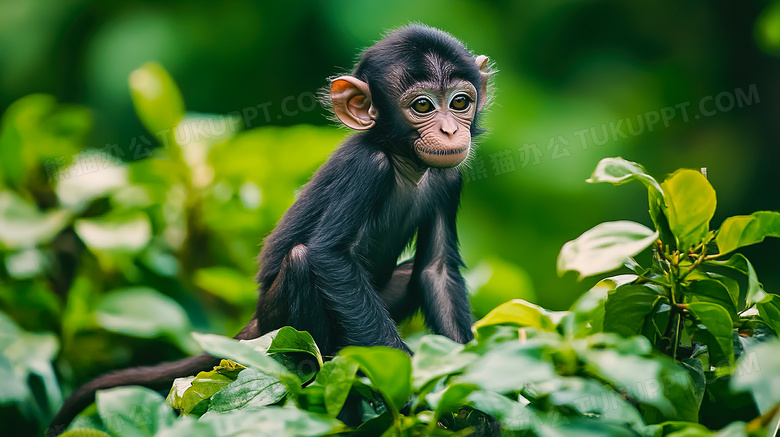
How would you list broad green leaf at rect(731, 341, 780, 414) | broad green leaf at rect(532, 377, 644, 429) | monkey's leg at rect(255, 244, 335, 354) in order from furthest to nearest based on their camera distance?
monkey's leg at rect(255, 244, 335, 354), broad green leaf at rect(532, 377, 644, 429), broad green leaf at rect(731, 341, 780, 414)

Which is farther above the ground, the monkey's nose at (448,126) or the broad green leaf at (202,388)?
the monkey's nose at (448,126)

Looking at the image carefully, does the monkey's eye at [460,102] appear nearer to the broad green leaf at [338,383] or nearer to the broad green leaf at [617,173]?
the broad green leaf at [617,173]

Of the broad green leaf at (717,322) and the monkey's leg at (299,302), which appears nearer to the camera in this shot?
the broad green leaf at (717,322)

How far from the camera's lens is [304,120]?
7777 millimetres

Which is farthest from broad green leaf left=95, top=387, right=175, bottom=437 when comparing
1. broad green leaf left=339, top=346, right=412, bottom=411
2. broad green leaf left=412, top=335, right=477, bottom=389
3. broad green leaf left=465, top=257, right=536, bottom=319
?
broad green leaf left=465, top=257, right=536, bottom=319

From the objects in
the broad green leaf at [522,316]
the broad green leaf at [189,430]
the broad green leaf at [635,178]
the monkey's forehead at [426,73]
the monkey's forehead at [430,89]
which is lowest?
the broad green leaf at [189,430]

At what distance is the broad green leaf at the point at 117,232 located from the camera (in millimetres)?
4766

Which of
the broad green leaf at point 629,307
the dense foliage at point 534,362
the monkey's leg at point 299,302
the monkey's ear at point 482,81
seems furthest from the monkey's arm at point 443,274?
the broad green leaf at point 629,307

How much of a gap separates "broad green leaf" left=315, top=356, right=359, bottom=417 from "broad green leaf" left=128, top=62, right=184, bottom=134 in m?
4.10

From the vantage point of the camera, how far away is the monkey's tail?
3.88 metres

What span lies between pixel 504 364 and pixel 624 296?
77 cm

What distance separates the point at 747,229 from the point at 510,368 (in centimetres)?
105

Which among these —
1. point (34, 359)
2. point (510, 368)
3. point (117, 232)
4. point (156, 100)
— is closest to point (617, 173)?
point (510, 368)

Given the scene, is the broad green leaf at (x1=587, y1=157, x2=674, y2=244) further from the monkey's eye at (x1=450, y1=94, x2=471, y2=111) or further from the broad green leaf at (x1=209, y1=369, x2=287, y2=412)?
the monkey's eye at (x1=450, y1=94, x2=471, y2=111)
